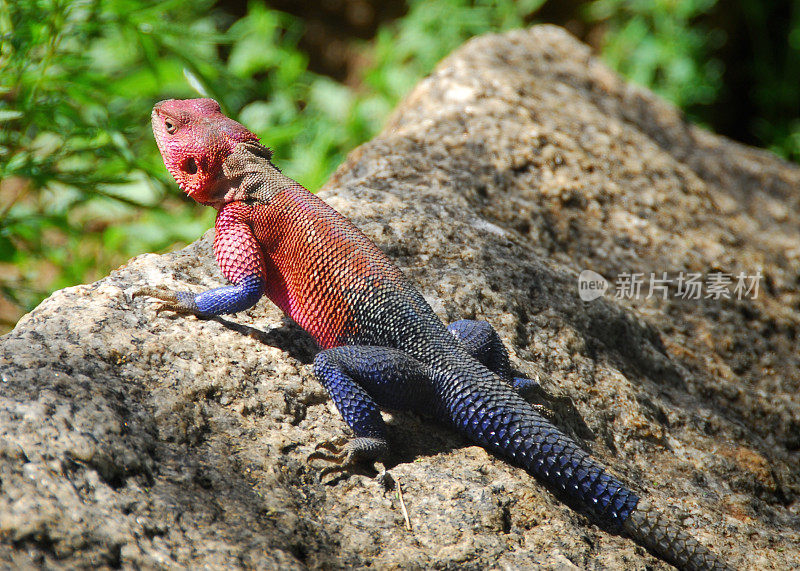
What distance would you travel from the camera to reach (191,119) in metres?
2.77

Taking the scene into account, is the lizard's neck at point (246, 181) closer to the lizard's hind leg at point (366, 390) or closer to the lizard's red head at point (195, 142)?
the lizard's red head at point (195, 142)

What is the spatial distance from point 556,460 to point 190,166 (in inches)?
70.3

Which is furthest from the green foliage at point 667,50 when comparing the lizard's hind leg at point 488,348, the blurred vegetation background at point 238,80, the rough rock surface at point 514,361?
the lizard's hind leg at point 488,348

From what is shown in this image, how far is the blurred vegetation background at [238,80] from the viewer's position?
3.37 m

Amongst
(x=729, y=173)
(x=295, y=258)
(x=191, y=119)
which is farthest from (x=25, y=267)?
(x=729, y=173)

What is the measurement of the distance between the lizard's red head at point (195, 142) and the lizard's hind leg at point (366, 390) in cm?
90

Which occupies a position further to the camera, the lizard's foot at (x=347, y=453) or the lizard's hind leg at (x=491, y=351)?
the lizard's hind leg at (x=491, y=351)

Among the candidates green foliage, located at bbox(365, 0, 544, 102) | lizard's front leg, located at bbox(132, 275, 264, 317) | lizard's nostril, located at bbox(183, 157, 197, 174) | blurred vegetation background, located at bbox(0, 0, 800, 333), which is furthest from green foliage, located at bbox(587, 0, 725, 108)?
lizard's front leg, located at bbox(132, 275, 264, 317)

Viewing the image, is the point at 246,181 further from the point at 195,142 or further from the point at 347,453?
the point at 347,453

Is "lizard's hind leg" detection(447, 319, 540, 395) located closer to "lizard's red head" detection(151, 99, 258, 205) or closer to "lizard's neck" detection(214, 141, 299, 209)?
"lizard's neck" detection(214, 141, 299, 209)

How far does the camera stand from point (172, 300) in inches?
98.6

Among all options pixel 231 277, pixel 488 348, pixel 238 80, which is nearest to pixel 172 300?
pixel 231 277

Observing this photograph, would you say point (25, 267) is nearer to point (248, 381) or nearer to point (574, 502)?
point (248, 381)

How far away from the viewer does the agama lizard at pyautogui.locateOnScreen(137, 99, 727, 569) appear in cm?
228
